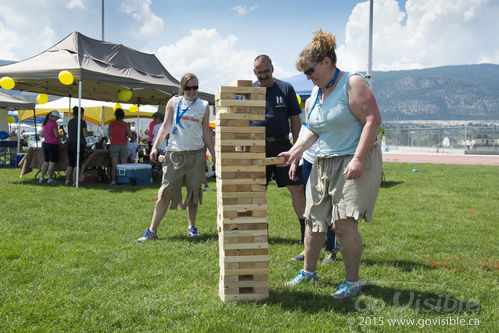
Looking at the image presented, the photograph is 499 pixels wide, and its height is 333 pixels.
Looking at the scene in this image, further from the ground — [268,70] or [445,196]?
[268,70]

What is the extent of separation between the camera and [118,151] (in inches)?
439

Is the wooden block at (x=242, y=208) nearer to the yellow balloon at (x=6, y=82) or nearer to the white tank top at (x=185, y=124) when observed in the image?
the white tank top at (x=185, y=124)

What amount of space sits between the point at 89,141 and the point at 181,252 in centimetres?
1340

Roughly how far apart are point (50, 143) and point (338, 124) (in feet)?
31.2

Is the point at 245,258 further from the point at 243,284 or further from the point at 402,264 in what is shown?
the point at 402,264

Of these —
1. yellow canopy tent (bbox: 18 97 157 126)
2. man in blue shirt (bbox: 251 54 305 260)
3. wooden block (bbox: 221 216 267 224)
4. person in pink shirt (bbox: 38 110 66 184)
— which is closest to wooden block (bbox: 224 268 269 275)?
wooden block (bbox: 221 216 267 224)

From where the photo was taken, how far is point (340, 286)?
Result: 3330 mm

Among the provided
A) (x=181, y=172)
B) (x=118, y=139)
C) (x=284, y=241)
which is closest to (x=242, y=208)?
(x=181, y=172)

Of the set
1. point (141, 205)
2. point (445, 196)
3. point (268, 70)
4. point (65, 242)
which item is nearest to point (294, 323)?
point (268, 70)

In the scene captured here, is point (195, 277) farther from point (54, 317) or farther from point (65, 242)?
point (65, 242)

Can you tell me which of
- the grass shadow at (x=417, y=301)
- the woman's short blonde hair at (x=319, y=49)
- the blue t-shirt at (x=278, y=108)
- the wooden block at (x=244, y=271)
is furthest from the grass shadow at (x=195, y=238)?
the woman's short blonde hair at (x=319, y=49)

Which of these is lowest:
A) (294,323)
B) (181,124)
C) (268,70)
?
(294,323)

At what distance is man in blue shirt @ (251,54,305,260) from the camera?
14.6ft

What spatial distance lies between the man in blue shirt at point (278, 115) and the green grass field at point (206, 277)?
0.81 m
